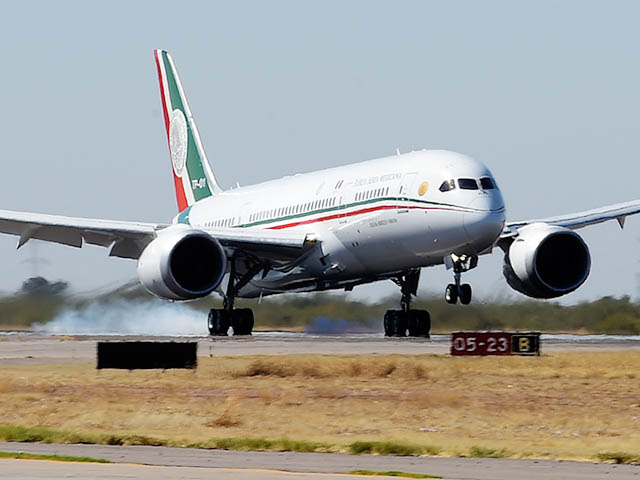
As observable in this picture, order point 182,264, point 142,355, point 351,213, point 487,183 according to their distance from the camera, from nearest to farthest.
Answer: point 142,355 → point 487,183 → point 182,264 → point 351,213

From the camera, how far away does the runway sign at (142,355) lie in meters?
28.5

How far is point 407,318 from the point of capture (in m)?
44.8

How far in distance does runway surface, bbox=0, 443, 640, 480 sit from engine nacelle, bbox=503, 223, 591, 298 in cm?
2509

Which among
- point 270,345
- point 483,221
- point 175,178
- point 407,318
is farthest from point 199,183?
point 483,221

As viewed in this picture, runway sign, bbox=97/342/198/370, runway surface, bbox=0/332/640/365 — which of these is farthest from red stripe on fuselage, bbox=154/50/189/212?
Result: runway sign, bbox=97/342/198/370

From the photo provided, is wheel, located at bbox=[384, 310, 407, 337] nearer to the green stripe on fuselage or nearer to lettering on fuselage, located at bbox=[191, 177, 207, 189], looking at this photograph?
the green stripe on fuselage

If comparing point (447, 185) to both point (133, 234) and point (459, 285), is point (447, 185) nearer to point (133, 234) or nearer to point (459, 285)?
point (459, 285)

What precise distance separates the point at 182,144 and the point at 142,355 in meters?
30.6

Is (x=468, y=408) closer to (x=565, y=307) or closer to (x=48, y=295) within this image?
(x=565, y=307)

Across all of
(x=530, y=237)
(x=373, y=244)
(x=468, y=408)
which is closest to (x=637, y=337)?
(x=530, y=237)

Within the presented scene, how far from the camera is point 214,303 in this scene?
5066 cm

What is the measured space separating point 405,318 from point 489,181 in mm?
6464

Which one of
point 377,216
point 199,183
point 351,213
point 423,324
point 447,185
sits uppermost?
point 199,183

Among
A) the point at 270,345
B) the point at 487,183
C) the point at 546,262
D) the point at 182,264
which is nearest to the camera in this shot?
the point at 270,345
